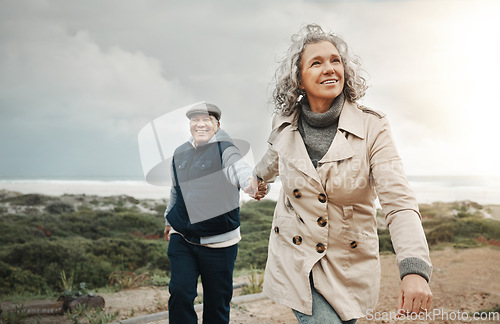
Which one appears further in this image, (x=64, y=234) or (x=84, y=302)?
(x=64, y=234)

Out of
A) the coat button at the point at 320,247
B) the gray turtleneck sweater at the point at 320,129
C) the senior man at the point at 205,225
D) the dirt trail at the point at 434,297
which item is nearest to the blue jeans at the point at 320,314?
the coat button at the point at 320,247

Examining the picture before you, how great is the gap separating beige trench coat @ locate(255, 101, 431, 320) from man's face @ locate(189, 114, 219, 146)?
1.36 meters

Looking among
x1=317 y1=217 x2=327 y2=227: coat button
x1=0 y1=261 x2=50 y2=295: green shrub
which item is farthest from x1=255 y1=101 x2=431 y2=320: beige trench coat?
x1=0 y1=261 x2=50 y2=295: green shrub

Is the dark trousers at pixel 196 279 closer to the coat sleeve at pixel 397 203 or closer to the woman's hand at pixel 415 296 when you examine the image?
the coat sleeve at pixel 397 203

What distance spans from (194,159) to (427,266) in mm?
2083

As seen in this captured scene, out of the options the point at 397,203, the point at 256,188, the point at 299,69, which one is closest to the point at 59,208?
the point at 256,188

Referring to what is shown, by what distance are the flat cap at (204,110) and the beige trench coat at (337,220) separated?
148cm

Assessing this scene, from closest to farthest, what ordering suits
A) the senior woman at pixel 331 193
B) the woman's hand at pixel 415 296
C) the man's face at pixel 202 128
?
the woman's hand at pixel 415 296 → the senior woman at pixel 331 193 → the man's face at pixel 202 128

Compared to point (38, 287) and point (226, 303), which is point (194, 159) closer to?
point (226, 303)

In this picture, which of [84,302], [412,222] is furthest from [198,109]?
[84,302]

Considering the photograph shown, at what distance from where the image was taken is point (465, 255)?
340 inches

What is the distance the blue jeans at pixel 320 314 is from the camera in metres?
1.82

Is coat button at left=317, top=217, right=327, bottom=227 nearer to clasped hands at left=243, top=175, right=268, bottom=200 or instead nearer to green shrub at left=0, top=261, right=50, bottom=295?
clasped hands at left=243, top=175, right=268, bottom=200

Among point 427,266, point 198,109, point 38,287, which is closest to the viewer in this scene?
point 427,266
